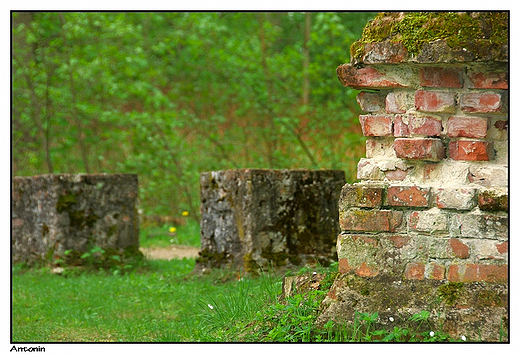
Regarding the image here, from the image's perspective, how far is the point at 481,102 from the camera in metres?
3.04

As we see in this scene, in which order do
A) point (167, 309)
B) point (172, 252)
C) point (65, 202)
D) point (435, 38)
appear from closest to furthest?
point (435, 38), point (167, 309), point (65, 202), point (172, 252)

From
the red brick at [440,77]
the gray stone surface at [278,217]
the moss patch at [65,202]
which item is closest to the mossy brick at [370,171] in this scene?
the red brick at [440,77]

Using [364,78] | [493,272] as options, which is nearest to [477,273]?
[493,272]

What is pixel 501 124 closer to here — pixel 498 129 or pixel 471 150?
pixel 498 129

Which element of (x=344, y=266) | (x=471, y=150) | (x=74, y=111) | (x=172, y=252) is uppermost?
(x=74, y=111)

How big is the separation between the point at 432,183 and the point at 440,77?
Result: 531 mm

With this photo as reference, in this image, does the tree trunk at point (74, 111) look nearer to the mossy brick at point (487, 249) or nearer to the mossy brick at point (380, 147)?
the mossy brick at point (380, 147)

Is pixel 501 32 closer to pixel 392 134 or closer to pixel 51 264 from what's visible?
pixel 392 134

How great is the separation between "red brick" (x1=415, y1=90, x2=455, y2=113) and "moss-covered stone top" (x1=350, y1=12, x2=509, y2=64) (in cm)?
18

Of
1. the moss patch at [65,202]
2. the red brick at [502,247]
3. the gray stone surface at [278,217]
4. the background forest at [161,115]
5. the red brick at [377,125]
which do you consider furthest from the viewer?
the background forest at [161,115]

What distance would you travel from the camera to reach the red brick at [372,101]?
3326 millimetres

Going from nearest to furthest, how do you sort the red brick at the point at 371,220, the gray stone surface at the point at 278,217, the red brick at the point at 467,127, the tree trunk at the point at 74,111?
the red brick at the point at 467,127, the red brick at the point at 371,220, the gray stone surface at the point at 278,217, the tree trunk at the point at 74,111

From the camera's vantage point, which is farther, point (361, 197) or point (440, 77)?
point (361, 197)

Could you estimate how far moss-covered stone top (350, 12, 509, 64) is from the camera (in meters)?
2.95
